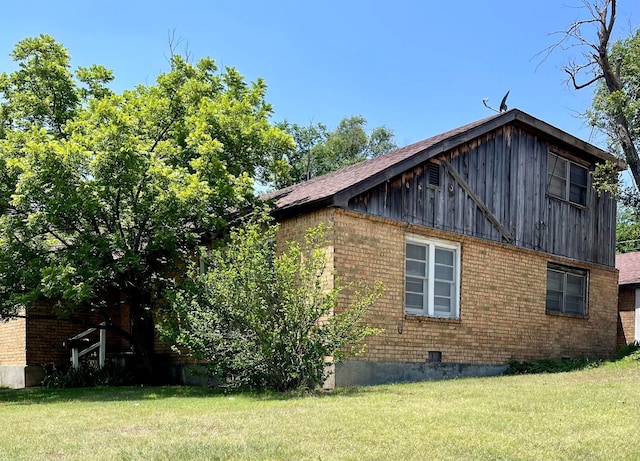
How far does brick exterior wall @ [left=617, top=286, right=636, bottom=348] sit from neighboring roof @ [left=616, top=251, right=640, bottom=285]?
0.33m

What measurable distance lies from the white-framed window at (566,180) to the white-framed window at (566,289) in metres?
1.82

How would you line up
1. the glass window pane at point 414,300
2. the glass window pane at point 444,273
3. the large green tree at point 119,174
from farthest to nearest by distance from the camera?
the glass window pane at point 444,273, the glass window pane at point 414,300, the large green tree at point 119,174

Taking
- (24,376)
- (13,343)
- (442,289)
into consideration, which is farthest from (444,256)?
(13,343)

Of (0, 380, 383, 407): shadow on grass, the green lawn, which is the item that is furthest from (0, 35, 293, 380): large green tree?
the green lawn

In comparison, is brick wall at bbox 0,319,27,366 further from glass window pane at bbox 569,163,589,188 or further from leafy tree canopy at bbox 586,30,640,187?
leafy tree canopy at bbox 586,30,640,187

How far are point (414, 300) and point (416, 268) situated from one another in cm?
64

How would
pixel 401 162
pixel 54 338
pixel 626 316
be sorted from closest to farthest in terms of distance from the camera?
pixel 401 162 → pixel 54 338 → pixel 626 316

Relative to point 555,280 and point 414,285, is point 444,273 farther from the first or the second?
point 555,280

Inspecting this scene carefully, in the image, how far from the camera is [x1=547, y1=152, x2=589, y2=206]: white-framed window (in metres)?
16.6

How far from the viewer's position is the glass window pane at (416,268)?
42.7 feet

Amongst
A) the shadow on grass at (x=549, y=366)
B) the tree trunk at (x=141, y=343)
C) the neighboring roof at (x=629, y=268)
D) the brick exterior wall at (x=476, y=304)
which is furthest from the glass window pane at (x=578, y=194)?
the tree trunk at (x=141, y=343)

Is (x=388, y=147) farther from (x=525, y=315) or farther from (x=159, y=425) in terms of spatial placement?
(x=159, y=425)

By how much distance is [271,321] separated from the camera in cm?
1030

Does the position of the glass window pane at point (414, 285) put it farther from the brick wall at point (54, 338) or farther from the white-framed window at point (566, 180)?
the brick wall at point (54, 338)
